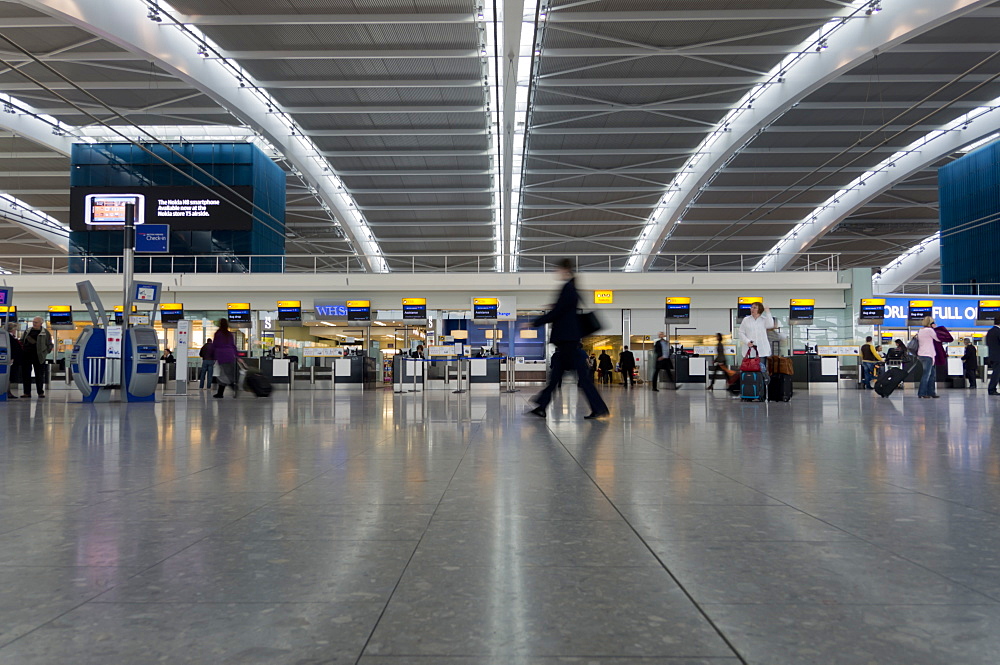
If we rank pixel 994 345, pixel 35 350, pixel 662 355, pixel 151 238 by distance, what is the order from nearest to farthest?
1. pixel 151 238
2. pixel 35 350
3. pixel 994 345
4. pixel 662 355

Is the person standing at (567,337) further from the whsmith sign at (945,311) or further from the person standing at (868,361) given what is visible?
the whsmith sign at (945,311)

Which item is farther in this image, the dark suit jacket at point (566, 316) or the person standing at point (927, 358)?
the person standing at point (927, 358)

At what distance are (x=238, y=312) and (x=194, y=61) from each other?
9835 mm

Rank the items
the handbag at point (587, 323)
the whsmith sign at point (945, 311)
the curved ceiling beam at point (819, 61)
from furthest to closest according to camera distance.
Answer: the whsmith sign at point (945, 311) → the curved ceiling beam at point (819, 61) → the handbag at point (587, 323)

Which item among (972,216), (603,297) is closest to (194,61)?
(603,297)

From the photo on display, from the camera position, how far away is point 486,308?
2572 centimetres

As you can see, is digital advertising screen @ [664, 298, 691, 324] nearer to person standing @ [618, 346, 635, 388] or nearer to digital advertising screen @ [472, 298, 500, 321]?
person standing @ [618, 346, 635, 388]

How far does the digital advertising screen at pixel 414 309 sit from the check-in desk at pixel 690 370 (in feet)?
30.9

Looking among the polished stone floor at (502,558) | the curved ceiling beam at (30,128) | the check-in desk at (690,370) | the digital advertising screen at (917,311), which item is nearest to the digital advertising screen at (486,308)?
the check-in desk at (690,370)

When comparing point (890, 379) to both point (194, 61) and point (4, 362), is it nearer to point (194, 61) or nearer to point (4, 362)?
point (4, 362)

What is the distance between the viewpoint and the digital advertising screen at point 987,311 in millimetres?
28062

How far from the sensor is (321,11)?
64.3ft

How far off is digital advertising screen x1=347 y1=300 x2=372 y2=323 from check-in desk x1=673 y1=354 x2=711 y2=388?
11.5 metres

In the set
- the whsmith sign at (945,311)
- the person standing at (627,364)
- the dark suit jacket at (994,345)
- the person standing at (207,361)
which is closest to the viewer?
the dark suit jacket at (994,345)
